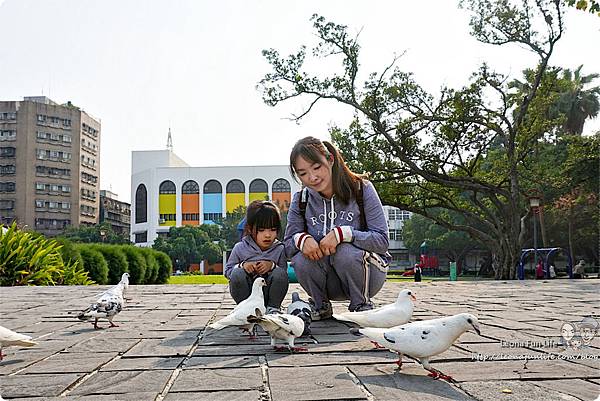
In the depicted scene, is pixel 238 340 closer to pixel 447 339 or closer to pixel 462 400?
pixel 447 339

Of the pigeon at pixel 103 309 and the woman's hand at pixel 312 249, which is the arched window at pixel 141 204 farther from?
the woman's hand at pixel 312 249

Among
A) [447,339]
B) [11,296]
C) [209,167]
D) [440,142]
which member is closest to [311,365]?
[447,339]

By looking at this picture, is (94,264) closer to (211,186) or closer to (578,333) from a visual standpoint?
(578,333)

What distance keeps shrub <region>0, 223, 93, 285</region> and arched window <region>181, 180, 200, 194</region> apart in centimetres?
5657

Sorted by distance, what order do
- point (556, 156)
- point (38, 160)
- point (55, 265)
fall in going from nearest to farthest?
point (55, 265), point (556, 156), point (38, 160)

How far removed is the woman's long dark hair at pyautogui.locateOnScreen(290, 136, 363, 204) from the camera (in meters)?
3.43

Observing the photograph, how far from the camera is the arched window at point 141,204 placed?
2712 inches

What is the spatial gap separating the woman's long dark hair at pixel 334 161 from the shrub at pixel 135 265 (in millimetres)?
12166

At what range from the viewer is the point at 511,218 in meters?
16.9

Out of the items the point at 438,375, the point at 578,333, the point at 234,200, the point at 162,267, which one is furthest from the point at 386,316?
the point at 234,200

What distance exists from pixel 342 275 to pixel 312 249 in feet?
0.87

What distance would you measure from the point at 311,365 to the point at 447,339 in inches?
21.6

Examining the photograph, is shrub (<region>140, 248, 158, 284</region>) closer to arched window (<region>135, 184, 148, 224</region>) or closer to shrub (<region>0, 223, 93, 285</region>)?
shrub (<region>0, 223, 93, 285</region>)

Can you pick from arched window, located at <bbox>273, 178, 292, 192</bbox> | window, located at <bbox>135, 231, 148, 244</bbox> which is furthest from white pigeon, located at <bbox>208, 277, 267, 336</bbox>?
window, located at <bbox>135, 231, 148, 244</bbox>
